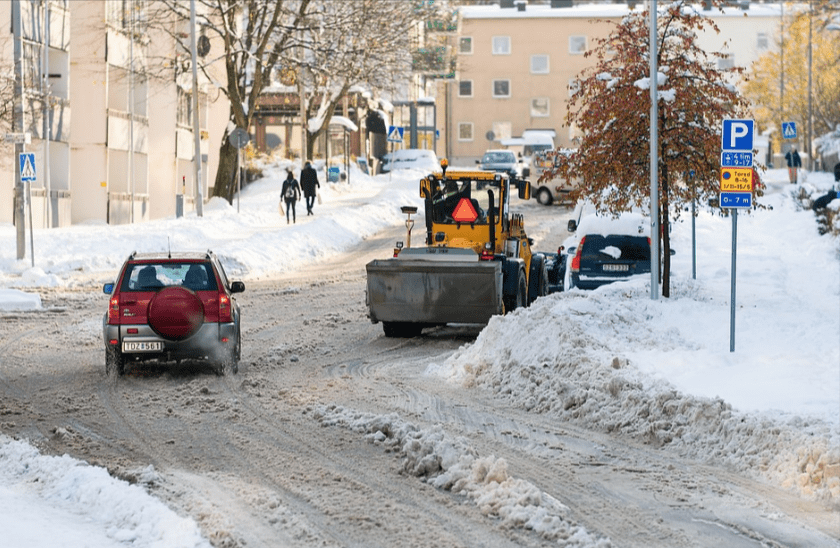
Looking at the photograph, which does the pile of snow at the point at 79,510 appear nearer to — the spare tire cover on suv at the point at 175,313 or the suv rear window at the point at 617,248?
the spare tire cover on suv at the point at 175,313

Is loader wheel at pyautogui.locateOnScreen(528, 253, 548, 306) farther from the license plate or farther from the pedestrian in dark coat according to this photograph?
the pedestrian in dark coat

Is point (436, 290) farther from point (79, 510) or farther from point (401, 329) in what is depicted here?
point (79, 510)

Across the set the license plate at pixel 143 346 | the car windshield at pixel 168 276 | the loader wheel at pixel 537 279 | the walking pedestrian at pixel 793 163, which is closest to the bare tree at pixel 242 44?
the loader wheel at pixel 537 279

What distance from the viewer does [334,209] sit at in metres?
45.3

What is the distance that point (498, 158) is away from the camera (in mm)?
56250

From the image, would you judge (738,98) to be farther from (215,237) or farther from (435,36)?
(435,36)

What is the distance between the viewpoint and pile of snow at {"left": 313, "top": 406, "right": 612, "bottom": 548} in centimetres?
786

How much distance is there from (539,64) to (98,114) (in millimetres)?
63698

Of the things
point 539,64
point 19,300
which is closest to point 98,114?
point 19,300

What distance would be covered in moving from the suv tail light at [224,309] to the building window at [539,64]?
291 feet

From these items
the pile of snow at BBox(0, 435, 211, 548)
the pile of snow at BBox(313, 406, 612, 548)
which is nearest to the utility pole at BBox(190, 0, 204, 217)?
the pile of snow at BBox(313, 406, 612, 548)

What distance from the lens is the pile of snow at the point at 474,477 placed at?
25.8ft

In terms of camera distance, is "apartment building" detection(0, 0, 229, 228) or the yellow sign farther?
"apartment building" detection(0, 0, 229, 228)

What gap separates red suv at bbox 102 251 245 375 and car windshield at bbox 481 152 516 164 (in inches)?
1646
